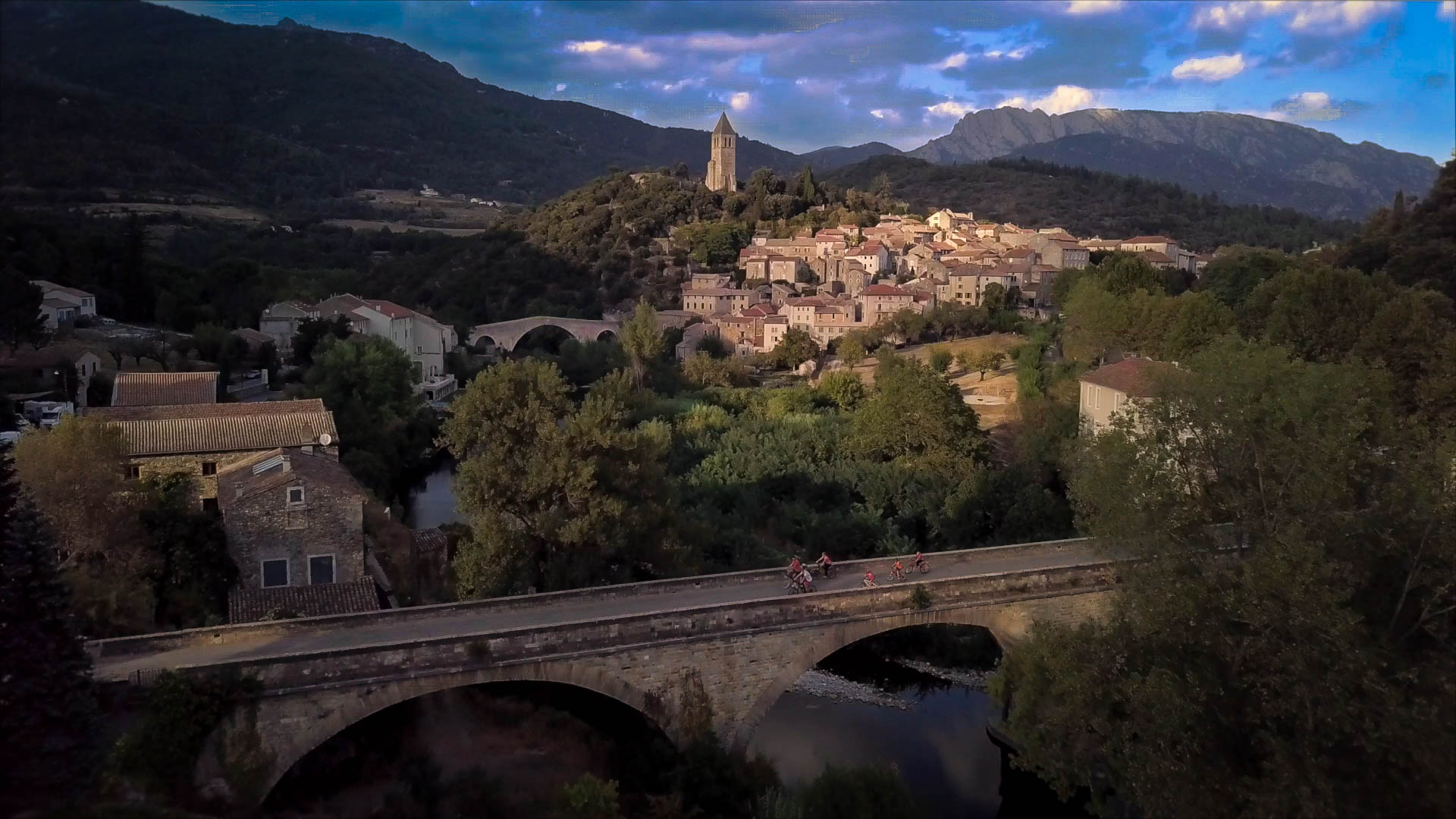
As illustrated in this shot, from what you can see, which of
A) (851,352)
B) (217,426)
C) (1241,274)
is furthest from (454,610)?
(1241,274)

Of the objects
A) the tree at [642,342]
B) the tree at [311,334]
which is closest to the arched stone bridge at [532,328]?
the tree at [642,342]

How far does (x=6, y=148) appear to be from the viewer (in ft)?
167

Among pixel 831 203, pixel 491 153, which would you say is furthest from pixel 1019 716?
pixel 491 153

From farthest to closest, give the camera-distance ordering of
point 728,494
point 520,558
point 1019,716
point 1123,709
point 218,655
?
point 728,494 < point 520,558 < point 1019,716 < point 1123,709 < point 218,655

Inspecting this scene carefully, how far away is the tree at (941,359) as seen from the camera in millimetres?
38756

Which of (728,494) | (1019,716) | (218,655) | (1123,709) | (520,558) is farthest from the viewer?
(728,494)

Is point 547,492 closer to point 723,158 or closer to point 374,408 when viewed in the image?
point 374,408

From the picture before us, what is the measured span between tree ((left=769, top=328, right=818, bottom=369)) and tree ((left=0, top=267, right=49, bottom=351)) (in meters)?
30.2

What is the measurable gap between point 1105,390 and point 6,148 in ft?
187

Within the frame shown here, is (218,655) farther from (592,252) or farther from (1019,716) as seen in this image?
(592,252)

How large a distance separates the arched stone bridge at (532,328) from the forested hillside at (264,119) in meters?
21.9

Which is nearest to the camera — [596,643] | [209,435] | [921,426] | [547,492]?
[596,643]

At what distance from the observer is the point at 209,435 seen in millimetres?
15781

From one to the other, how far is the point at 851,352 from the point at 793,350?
4.30 metres
